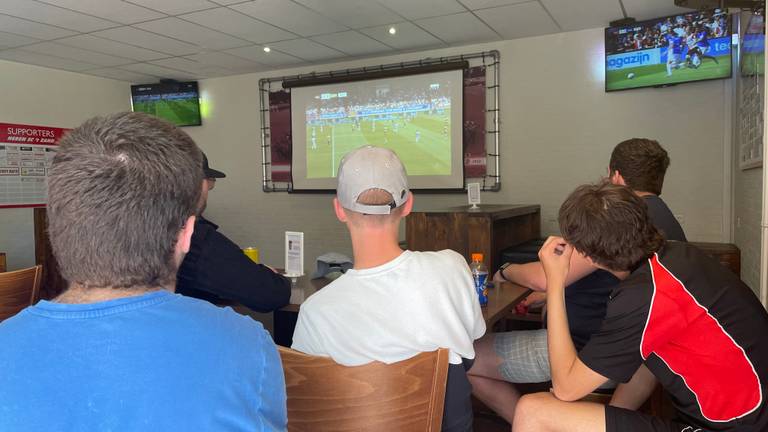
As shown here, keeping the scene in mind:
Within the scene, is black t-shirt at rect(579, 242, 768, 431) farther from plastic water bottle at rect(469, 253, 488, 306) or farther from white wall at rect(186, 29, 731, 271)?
white wall at rect(186, 29, 731, 271)

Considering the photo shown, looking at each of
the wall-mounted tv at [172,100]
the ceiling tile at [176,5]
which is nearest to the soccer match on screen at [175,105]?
the wall-mounted tv at [172,100]

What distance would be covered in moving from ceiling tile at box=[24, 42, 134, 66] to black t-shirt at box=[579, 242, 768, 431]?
16.9ft

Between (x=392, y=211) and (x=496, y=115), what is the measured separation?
12.3ft

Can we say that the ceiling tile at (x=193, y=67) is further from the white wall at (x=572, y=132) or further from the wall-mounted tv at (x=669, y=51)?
the wall-mounted tv at (x=669, y=51)

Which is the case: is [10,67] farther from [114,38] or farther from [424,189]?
[424,189]

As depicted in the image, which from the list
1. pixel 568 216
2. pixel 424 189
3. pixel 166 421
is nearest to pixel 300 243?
pixel 568 216

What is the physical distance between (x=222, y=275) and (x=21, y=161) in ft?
16.3

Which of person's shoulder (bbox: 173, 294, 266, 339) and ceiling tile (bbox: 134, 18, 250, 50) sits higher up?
ceiling tile (bbox: 134, 18, 250, 50)

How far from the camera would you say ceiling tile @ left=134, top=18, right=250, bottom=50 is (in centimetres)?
411

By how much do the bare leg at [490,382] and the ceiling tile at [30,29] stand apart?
4203mm

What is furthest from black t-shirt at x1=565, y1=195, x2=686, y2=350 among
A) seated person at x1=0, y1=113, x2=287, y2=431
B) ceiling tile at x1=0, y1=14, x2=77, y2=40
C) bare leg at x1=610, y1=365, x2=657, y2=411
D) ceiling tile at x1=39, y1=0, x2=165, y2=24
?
ceiling tile at x1=0, y1=14, x2=77, y2=40

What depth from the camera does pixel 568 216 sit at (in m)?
1.48

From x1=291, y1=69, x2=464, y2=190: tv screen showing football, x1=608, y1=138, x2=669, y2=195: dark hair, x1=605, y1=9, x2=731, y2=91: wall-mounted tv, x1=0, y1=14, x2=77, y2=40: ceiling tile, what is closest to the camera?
x1=608, y1=138, x2=669, y2=195: dark hair

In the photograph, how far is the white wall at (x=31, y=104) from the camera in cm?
527
